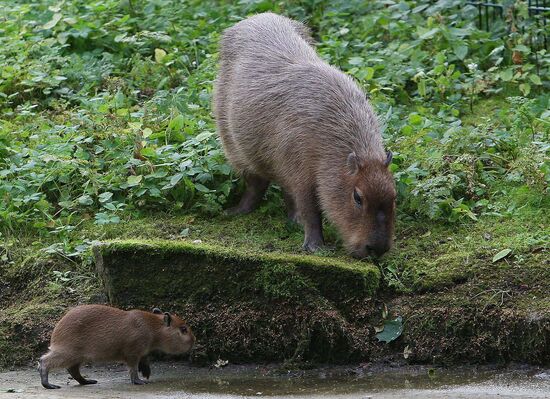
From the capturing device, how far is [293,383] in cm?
607

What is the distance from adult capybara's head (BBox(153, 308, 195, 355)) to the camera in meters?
6.22

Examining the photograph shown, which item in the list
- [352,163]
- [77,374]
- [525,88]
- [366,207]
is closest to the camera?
[77,374]

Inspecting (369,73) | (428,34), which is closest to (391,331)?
(369,73)

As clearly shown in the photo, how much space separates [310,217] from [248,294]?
3.31ft

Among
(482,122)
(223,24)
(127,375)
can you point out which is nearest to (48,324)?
(127,375)

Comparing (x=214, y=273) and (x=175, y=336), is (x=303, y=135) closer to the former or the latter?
(x=214, y=273)

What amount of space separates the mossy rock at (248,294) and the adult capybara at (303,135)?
0.49 metres

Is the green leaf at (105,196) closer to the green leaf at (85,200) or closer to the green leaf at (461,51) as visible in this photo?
the green leaf at (85,200)

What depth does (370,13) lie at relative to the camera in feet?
36.2

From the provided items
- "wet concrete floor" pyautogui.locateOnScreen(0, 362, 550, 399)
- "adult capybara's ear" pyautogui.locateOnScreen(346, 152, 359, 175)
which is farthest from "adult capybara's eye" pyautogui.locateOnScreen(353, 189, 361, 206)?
"wet concrete floor" pyautogui.locateOnScreen(0, 362, 550, 399)

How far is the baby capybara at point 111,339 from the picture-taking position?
6.01m

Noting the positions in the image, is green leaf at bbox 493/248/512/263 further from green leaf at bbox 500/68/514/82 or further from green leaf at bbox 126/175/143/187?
green leaf at bbox 500/68/514/82

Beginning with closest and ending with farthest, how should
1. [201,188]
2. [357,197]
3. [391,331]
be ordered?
[391,331] → [357,197] → [201,188]

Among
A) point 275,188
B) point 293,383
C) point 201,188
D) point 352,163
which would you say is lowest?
point 275,188
